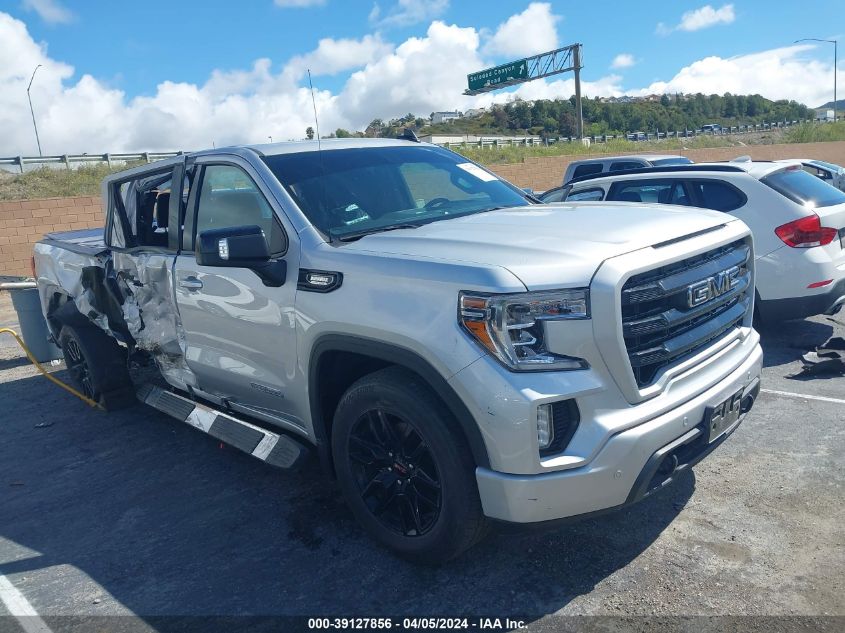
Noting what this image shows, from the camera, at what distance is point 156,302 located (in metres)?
4.95

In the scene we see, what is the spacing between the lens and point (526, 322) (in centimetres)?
272

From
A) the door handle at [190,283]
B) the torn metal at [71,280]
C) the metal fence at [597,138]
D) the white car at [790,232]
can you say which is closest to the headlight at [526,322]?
the door handle at [190,283]

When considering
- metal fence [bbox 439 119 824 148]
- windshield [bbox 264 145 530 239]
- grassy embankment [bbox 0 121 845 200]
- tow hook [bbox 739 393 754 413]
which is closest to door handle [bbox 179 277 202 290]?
windshield [bbox 264 145 530 239]

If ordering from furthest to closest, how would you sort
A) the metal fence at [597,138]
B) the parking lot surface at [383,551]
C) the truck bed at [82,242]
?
the metal fence at [597,138] → the truck bed at [82,242] → the parking lot surface at [383,551]

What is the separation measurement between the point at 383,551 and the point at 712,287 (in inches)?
79.5

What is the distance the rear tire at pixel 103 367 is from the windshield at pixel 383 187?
2.95m

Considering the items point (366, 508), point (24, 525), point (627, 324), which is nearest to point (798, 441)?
point (627, 324)

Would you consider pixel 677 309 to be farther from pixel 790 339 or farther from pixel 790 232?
pixel 790 339

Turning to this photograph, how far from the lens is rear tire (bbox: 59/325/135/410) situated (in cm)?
602

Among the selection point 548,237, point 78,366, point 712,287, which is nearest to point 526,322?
point 548,237

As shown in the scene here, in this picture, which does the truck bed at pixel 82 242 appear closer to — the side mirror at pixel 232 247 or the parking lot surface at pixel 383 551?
the parking lot surface at pixel 383 551

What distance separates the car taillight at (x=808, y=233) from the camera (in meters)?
6.18

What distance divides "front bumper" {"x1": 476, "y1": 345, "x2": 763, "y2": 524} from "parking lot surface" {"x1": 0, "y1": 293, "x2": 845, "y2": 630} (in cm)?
33

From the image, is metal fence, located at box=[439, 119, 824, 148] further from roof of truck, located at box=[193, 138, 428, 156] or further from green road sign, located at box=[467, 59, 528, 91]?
roof of truck, located at box=[193, 138, 428, 156]
